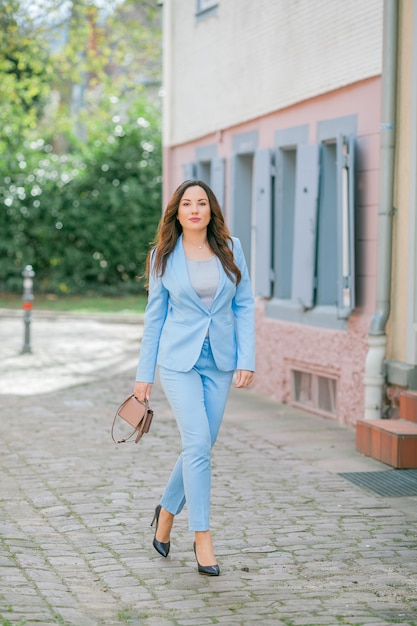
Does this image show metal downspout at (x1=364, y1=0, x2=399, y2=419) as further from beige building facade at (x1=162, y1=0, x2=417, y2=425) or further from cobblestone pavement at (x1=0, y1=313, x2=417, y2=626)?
cobblestone pavement at (x1=0, y1=313, x2=417, y2=626)

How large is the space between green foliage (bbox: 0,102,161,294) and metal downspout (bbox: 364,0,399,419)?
18.6m

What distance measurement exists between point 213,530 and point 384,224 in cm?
378

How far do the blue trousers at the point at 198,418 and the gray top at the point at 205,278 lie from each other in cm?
22

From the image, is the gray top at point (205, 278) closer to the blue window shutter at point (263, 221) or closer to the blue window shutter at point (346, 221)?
the blue window shutter at point (346, 221)

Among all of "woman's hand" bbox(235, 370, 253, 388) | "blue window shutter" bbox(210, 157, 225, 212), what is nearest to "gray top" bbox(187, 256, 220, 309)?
"woman's hand" bbox(235, 370, 253, 388)

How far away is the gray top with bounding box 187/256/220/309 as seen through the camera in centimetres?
592

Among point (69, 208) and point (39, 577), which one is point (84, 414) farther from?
point (69, 208)

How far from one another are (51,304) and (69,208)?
8.51ft

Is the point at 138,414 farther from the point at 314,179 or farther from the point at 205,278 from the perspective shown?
the point at 314,179

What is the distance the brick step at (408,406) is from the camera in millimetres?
9203

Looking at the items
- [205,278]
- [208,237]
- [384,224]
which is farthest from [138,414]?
[384,224]

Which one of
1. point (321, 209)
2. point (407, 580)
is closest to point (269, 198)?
point (321, 209)

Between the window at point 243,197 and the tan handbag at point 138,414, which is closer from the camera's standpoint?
the tan handbag at point 138,414

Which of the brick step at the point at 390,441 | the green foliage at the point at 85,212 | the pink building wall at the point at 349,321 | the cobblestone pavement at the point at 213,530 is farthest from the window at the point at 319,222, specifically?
the green foliage at the point at 85,212
